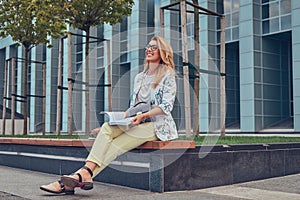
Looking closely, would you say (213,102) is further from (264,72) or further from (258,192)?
(258,192)

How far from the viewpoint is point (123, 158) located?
620 centimetres

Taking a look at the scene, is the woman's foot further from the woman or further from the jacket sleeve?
the jacket sleeve

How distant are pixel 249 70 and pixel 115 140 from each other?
71.7ft

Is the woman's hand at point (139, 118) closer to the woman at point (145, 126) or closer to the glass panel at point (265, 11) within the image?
the woman at point (145, 126)

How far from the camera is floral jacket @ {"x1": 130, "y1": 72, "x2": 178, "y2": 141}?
5344 mm

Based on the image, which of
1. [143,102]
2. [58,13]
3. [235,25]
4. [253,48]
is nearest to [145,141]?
[143,102]

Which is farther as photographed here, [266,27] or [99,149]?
[266,27]

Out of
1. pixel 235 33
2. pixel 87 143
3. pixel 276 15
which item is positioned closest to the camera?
pixel 87 143

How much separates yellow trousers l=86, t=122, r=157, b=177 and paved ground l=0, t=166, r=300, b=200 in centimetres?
46

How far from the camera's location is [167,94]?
5383 mm

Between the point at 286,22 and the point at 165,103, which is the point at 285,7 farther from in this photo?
the point at 165,103

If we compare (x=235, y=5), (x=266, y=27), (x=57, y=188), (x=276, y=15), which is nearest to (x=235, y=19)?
(x=235, y=5)

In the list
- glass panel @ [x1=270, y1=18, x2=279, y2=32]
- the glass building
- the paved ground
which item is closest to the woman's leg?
the paved ground

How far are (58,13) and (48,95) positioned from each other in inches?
1224
